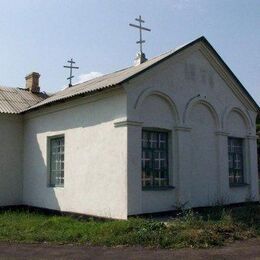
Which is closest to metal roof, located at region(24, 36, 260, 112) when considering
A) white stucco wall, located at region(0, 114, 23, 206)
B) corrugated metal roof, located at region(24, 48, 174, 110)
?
corrugated metal roof, located at region(24, 48, 174, 110)

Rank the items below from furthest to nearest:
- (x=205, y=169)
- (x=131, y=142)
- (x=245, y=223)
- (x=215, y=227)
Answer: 1. (x=205, y=169)
2. (x=131, y=142)
3. (x=245, y=223)
4. (x=215, y=227)

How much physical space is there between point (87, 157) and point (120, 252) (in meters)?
4.89

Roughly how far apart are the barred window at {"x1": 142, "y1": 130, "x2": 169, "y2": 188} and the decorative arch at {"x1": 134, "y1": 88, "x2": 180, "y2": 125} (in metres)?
0.68

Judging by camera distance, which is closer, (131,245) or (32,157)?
(131,245)

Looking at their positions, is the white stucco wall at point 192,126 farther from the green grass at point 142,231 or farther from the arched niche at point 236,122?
the green grass at point 142,231

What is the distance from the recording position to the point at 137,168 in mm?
11781

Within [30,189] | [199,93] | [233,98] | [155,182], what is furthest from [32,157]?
[233,98]

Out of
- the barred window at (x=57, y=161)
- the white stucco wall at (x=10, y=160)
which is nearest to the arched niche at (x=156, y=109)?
the barred window at (x=57, y=161)

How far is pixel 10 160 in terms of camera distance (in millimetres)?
15953

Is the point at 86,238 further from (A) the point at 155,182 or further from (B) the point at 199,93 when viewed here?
(B) the point at 199,93

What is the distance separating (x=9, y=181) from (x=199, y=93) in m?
7.62

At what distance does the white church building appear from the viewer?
39.2 feet

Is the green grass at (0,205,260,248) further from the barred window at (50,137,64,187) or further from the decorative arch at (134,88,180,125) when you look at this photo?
the decorative arch at (134,88,180,125)

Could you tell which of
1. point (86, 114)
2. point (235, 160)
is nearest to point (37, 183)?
point (86, 114)
